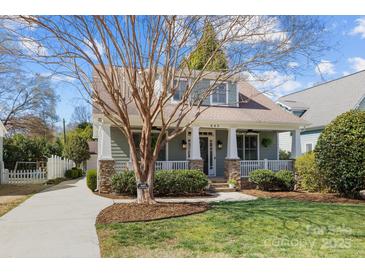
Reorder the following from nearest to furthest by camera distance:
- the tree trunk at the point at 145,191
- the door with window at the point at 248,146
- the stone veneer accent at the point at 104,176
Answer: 1. the tree trunk at the point at 145,191
2. the stone veneer accent at the point at 104,176
3. the door with window at the point at 248,146

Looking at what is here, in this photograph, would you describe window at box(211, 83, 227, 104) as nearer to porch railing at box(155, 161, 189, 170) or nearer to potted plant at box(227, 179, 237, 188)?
porch railing at box(155, 161, 189, 170)

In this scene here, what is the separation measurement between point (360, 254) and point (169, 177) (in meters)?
6.65

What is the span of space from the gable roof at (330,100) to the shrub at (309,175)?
18.1 feet

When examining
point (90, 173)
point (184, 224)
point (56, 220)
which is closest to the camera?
point (184, 224)

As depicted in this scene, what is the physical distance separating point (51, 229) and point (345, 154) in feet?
27.3

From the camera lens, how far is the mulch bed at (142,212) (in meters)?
6.50

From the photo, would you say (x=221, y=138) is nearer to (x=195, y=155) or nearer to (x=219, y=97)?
(x=219, y=97)

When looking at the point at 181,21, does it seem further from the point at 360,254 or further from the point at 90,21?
the point at 360,254

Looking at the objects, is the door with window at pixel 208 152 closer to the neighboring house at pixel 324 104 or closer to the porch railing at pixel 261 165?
the porch railing at pixel 261 165

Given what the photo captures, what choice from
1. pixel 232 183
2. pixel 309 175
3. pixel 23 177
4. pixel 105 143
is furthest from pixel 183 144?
pixel 23 177

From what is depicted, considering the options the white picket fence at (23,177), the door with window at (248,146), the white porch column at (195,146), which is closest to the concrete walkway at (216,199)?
the white porch column at (195,146)

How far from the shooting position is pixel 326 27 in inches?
277
